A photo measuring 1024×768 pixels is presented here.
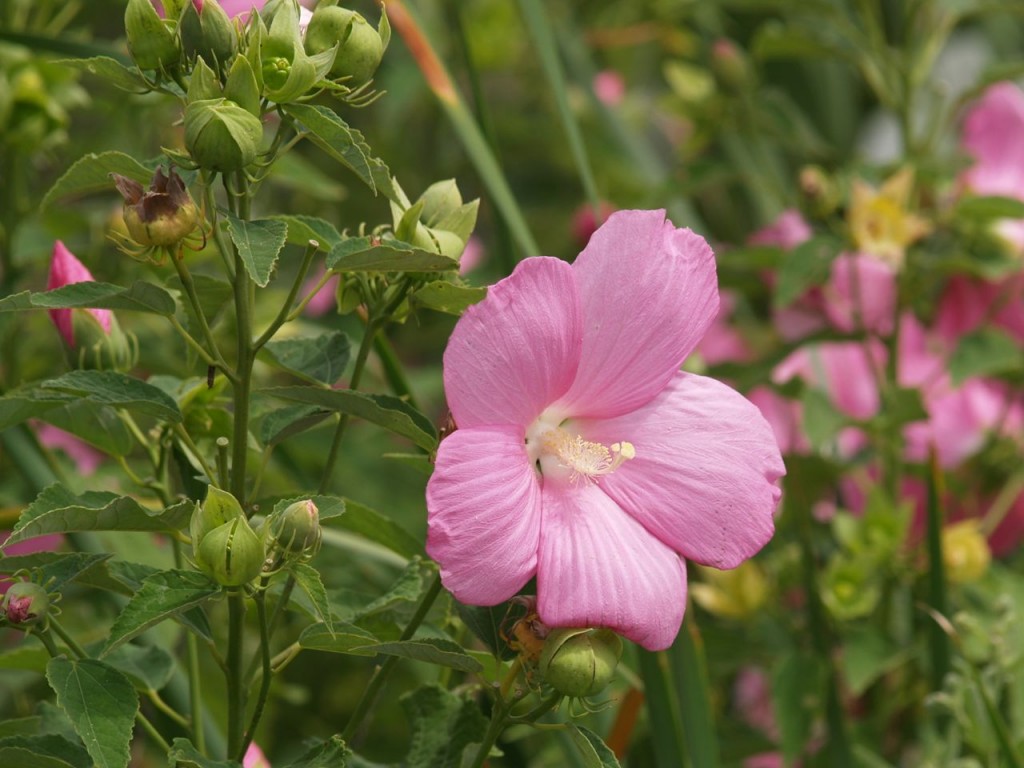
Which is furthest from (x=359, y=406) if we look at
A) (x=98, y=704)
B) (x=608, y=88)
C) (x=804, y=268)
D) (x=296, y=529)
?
(x=608, y=88)

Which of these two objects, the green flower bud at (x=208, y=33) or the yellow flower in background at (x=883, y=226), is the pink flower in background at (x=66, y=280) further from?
the yellow flower in background at (x=883, y=226)

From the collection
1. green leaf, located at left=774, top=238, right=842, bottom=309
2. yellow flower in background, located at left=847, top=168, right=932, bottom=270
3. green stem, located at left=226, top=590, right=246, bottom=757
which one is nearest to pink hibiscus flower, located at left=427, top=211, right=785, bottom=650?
green stem, located at left=226, top=590, right=246, bottom=757

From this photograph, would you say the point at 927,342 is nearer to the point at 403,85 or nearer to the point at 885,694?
the point at 885,694

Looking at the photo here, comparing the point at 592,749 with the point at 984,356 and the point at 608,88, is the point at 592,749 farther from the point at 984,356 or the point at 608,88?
the point at 608,88

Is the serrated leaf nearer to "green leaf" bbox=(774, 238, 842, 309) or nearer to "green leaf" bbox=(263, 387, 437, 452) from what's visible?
"green leaf" bbox=(263, 387, 437, 452)

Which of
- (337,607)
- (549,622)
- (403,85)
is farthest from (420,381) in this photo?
(549,622)

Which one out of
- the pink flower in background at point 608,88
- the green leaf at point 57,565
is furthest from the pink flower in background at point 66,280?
the pink flower in background at point 608,88
